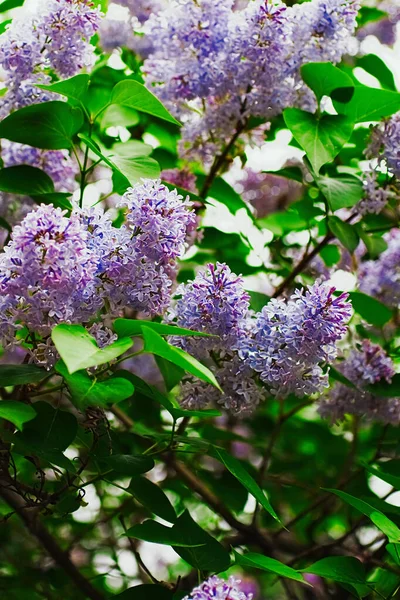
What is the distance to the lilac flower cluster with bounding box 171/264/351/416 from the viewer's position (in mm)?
864

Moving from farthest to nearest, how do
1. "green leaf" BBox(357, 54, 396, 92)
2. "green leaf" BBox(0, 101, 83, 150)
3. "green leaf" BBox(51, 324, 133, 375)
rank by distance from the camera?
"green leaf" BBox(357, 54, 396, 92), "green leaf" BBox(0, 101, 83, 150), "green leaf" BBox(51, 324, 133, 375)

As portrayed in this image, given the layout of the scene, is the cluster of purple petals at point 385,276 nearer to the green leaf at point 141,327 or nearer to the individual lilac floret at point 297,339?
the individual lilac floret at point 297,339

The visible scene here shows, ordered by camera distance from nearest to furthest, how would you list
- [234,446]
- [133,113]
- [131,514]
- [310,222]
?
[133,113], [310,222], [131,514], [234,446]

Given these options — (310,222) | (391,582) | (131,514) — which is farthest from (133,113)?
(131,514)

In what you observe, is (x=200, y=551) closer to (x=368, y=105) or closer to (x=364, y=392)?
(x=364, y=392)

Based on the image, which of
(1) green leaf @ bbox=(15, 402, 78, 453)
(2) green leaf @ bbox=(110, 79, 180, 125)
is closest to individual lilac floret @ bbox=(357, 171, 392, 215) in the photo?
(2) green leaf @ bbox=(110, 79, 180, 125)

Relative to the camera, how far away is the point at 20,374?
0.84 m

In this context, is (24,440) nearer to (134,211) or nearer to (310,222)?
(134,211)

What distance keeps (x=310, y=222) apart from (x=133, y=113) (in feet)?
1.15

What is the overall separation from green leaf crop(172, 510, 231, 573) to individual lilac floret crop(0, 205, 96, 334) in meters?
0.29

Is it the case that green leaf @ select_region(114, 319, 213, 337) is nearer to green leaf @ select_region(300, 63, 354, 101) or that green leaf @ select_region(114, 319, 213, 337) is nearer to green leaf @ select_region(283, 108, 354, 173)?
green leaf @ select_region(283, 108, 354, 173)

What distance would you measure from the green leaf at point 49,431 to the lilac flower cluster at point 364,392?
50 cm

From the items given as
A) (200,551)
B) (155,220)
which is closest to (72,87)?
(155,220)

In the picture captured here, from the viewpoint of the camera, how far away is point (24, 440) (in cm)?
85
